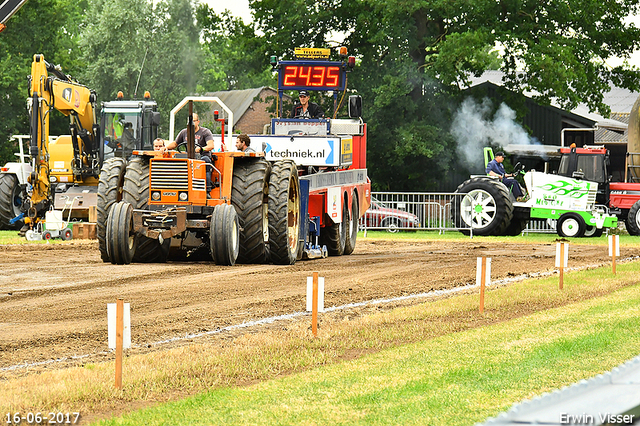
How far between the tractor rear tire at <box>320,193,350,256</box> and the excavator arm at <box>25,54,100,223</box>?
7.77 meters

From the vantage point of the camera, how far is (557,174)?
Answer: 94.1 ft

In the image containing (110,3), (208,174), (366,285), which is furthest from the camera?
(110,3)

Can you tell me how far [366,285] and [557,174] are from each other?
1626cm

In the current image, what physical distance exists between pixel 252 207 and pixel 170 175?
1.41 m

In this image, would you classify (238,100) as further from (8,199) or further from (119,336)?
(119,336)

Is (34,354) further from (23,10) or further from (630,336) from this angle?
(23,10)

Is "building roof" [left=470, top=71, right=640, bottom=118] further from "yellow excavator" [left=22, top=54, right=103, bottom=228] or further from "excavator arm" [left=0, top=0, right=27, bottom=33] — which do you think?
"excavator arm" [left=0, top=0, right=27, bottom=33]

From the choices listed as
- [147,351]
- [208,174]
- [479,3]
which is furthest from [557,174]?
[147,351]

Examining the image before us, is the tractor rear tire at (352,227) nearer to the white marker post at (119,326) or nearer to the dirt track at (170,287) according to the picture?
the dirt track at (170,287)

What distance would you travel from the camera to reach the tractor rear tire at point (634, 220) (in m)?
28.7

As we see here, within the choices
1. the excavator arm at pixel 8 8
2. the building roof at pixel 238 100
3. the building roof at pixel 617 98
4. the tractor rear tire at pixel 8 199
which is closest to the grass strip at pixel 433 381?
the excavator arm at pixel 8 8

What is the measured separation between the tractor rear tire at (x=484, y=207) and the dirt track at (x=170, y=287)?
657cm

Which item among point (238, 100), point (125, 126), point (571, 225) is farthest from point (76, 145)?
point (238, 100)

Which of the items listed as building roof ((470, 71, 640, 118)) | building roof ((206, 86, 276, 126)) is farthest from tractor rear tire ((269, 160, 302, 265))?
building roof ((206, 86, 276, 126))
